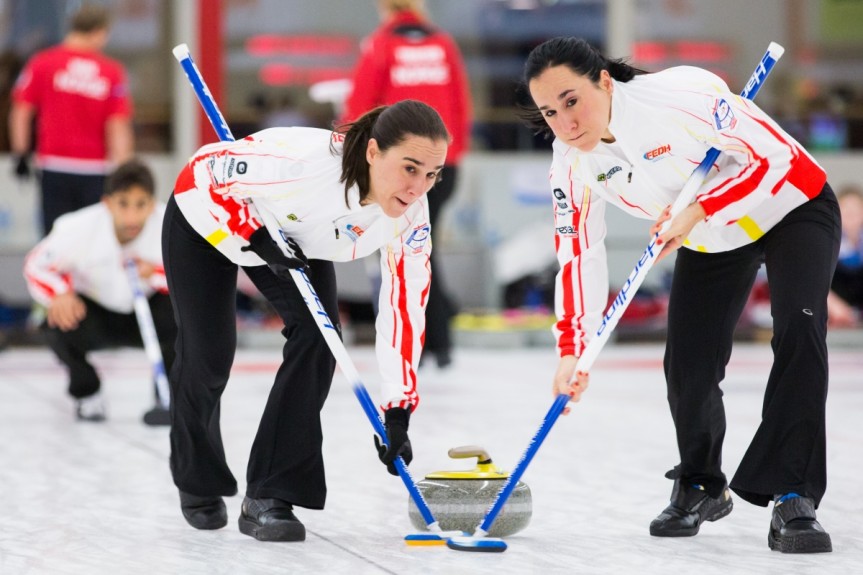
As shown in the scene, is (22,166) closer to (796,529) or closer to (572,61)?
(572,61)

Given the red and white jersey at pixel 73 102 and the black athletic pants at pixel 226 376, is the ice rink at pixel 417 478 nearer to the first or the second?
the black athletic pants at pixel 226 376

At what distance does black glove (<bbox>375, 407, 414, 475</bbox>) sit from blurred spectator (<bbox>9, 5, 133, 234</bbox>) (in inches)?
157

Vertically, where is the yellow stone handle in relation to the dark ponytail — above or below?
below

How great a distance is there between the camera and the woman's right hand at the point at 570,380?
279 centimetres

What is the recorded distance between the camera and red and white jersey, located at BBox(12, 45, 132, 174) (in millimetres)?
6527

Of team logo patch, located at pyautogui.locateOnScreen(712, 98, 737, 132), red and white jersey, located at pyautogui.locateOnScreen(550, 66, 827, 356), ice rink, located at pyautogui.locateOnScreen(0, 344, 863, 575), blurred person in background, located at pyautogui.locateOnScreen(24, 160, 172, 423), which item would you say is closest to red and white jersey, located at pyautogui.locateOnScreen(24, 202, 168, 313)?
blurred person in background, located at pyautogui.locateOnScreen(24, 160, 172, 423)

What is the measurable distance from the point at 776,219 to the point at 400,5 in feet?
12.3

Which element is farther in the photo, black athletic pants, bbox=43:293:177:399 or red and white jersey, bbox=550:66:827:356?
black athletic pants, bbox=43:293:177:399

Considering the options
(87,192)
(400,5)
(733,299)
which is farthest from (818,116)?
(733,299)

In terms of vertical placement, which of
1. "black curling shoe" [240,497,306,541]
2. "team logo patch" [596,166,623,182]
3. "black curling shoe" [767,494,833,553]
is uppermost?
"team logo patch" [596,166,623,182]

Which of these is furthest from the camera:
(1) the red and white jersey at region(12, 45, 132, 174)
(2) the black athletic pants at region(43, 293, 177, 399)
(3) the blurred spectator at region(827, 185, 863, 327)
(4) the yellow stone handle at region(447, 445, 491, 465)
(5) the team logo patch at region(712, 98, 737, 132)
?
(3) the blurred spectator at region(827, 185, 863, 327)

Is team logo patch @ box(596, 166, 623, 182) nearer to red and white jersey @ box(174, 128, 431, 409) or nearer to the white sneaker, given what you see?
red and white jersey @ box(174, 128, 431, 409)

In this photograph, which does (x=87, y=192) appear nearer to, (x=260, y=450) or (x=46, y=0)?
(x=46, y=0)

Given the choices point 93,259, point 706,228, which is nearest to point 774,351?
point 706,228
